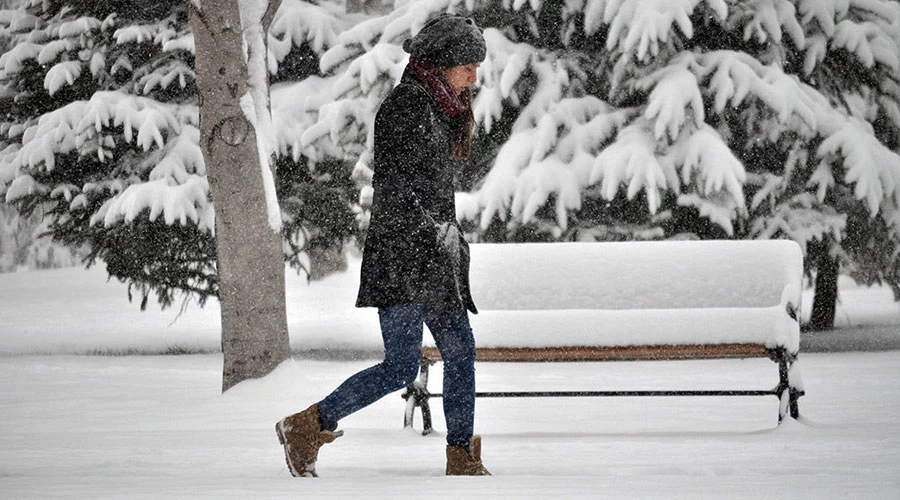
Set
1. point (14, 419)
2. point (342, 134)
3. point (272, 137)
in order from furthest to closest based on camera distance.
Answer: point (342, 134) → point (272, 137) → point (14, 419)

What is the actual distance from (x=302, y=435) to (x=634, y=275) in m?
2.50

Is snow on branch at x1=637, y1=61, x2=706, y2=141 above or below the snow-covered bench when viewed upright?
above

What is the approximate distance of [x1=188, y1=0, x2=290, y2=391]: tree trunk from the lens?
24.3 feet

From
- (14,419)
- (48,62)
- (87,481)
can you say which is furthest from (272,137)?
(48,62)

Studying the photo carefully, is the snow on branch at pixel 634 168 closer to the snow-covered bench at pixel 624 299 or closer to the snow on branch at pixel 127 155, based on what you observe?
the snow-covered bench at pixel 624 299

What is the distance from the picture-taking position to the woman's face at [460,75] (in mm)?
4355

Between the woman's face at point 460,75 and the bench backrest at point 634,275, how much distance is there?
1.85m

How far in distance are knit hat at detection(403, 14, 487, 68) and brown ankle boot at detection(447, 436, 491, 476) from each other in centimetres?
143

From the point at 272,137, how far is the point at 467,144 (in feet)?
12.3

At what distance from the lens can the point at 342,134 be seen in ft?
37.4

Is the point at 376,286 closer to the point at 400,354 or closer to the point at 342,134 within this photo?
the point at 400,354

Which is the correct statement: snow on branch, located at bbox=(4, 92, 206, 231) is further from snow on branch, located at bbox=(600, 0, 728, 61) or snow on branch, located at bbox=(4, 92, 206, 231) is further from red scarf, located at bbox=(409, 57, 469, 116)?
red scarf, located at bbox=(409, 57, 469, 116)

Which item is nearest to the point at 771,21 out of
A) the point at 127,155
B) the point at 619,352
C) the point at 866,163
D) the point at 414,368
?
the point at 866,163

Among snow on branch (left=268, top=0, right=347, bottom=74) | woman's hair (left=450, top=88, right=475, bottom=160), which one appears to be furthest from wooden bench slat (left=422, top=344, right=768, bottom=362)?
snow on branch (left=268, top=0, right=347, bottom=74)
